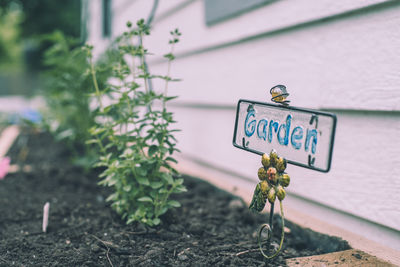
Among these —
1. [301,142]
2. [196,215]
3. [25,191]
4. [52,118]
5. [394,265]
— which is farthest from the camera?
[52,118]

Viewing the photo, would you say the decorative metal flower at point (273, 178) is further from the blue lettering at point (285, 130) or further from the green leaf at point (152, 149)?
the green leaf at point (152, 149)

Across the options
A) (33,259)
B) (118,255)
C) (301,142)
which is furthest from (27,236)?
(301,142)

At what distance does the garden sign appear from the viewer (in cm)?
85

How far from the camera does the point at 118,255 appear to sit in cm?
118

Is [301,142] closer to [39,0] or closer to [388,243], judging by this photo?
[388,243]

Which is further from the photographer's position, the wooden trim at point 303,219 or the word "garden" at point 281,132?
the wooden trim at point 303,219

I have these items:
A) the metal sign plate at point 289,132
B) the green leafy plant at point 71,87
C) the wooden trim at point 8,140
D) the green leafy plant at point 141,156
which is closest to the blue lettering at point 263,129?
the metal sign plate at point 289,132

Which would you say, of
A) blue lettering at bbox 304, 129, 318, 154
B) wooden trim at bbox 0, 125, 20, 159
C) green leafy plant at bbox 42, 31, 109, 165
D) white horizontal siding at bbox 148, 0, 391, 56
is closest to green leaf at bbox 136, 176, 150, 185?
blue lettering at bbox 304, 129, 318, 154

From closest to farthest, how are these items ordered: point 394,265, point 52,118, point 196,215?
point 394,265 < point 196,215 < point 52,118

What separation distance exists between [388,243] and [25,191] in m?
1.84

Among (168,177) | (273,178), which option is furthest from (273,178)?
(168,177)

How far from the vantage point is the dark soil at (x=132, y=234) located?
3.76 ft

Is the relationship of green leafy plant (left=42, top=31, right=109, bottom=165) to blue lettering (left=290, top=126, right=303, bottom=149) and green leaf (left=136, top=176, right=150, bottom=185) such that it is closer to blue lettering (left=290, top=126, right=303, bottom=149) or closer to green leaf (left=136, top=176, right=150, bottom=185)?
green leaf (left=136, top=176, right=150, bottom=185)

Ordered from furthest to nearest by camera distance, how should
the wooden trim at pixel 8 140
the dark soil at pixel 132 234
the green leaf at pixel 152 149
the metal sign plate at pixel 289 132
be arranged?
1. the wooden trim at pixel 8 140
2. the green leaf at pixel 152 149
3. the dark soil at pixel 132 234
4. the metal sign plate at pixel 289 132
